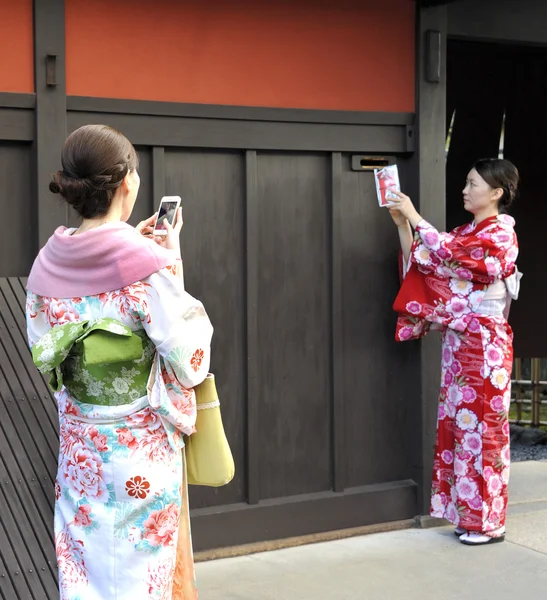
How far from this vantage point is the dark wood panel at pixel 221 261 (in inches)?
180

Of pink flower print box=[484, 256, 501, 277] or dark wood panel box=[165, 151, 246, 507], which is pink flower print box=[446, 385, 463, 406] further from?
dark wood panel box=[165, 151, 246, 507]

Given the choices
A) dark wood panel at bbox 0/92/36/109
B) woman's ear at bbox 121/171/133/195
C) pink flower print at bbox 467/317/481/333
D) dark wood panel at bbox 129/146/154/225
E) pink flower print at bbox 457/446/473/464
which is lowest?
pink flower print at bbox 457/446/473/464

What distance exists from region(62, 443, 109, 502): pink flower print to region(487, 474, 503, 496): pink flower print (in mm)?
2606

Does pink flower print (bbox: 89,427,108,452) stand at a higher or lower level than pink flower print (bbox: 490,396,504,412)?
higher

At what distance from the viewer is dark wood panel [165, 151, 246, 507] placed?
4582mm

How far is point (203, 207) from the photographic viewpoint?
4613 mm

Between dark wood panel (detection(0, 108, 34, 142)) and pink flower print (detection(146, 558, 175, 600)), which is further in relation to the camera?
dark wood panel (detection(0, 108, 34, 142))

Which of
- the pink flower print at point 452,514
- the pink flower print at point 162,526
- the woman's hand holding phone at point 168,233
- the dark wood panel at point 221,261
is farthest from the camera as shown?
the pink flower print at point 452,514

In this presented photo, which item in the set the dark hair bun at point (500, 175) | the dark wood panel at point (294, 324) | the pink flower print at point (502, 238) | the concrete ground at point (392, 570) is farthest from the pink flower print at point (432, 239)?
the concrete ground at point (392, 570)

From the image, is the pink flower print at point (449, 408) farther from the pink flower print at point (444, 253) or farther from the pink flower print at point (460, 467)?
the pink flower print at point (444, 253)

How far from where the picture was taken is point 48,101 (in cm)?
412

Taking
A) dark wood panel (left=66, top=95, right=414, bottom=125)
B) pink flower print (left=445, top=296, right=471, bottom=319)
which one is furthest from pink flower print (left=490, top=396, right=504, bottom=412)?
dark wood panel (left=66, top=95, right=414, bottom=125)

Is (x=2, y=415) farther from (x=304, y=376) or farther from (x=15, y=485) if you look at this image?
(x=304, y=376)

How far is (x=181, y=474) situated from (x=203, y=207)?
2.01 metres
